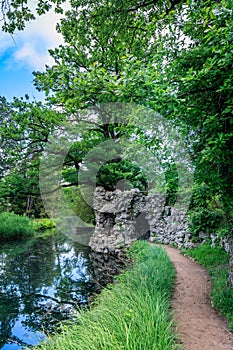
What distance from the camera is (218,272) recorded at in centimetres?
418

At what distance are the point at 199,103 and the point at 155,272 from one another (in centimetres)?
251

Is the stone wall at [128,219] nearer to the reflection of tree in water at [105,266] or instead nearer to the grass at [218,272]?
the reflection of tree in water at [105,266]

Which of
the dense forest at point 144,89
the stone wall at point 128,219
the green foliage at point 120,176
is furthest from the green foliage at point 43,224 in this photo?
the green foliage at point 120,176

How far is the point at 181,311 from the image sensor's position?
290 centimetres

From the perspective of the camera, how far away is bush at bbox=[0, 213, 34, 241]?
1127 cm

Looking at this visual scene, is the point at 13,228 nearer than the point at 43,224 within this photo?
Yes

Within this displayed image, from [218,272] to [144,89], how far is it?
3.49m

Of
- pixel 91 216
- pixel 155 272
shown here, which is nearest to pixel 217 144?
pixel 155 272

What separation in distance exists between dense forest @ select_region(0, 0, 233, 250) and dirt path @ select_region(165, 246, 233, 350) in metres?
1.01

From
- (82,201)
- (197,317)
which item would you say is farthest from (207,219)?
(82,201)

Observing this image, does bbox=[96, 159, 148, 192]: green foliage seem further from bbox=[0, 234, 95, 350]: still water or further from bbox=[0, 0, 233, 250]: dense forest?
bbox=[0, 234, 95, 350]: still water

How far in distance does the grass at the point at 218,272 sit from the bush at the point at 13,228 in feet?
27.7

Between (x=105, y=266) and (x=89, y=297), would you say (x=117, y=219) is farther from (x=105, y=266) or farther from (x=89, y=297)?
(x=89, y=297)

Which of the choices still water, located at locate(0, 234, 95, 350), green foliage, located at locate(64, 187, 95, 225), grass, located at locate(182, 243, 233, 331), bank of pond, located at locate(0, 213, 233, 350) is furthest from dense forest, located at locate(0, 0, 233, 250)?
still water, located at locate(0, 234, 95, 350)
